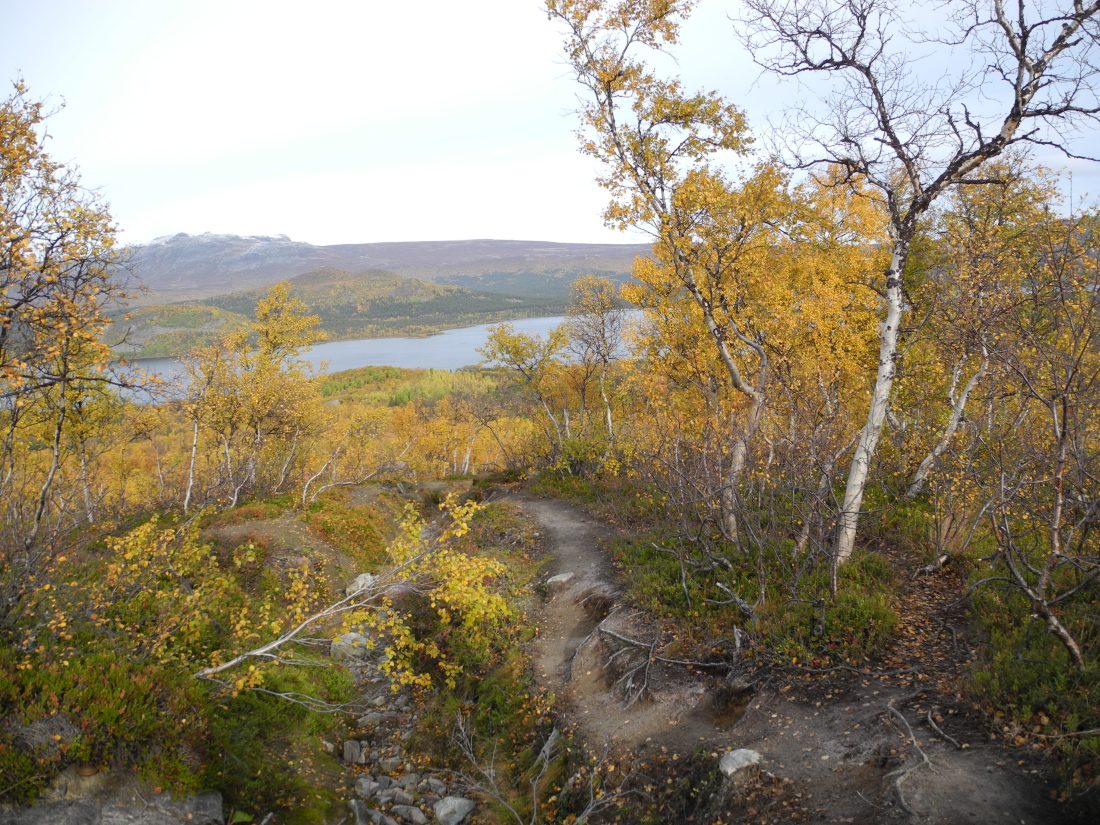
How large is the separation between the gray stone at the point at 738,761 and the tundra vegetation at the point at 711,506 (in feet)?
6.19

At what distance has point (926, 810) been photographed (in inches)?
218

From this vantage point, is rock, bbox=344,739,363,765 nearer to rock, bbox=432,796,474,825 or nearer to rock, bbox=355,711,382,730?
rock, bbox=355,711,382,730

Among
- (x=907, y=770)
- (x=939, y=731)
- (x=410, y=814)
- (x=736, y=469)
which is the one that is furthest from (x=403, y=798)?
(x=736, y=469)

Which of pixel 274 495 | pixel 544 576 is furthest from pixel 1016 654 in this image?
pixel 274 495

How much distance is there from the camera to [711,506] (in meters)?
11.8

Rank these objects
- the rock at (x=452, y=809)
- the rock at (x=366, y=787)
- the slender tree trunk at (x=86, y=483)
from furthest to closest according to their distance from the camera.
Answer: the slender tree trunk at (x=86, y=483) < the rock at (x=366, y=787) < the rock at (x=452, y=809)

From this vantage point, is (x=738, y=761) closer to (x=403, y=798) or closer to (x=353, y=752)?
(x=403, y=798)

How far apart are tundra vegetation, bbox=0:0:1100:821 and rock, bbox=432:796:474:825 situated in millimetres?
778

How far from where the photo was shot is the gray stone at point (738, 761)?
7.02 m

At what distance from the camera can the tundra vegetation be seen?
747 centimetres

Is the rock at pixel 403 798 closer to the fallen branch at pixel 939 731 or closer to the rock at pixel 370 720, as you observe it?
the rock at pixel 370 720

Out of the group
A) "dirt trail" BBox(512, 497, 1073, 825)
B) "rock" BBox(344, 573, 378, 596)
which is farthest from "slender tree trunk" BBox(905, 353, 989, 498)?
"rock" BBox(344, 573, 378, 596)

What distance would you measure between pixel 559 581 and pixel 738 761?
8.53 m

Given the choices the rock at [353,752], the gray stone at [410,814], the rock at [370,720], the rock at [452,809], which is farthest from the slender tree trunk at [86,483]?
the rock at [452,809]
